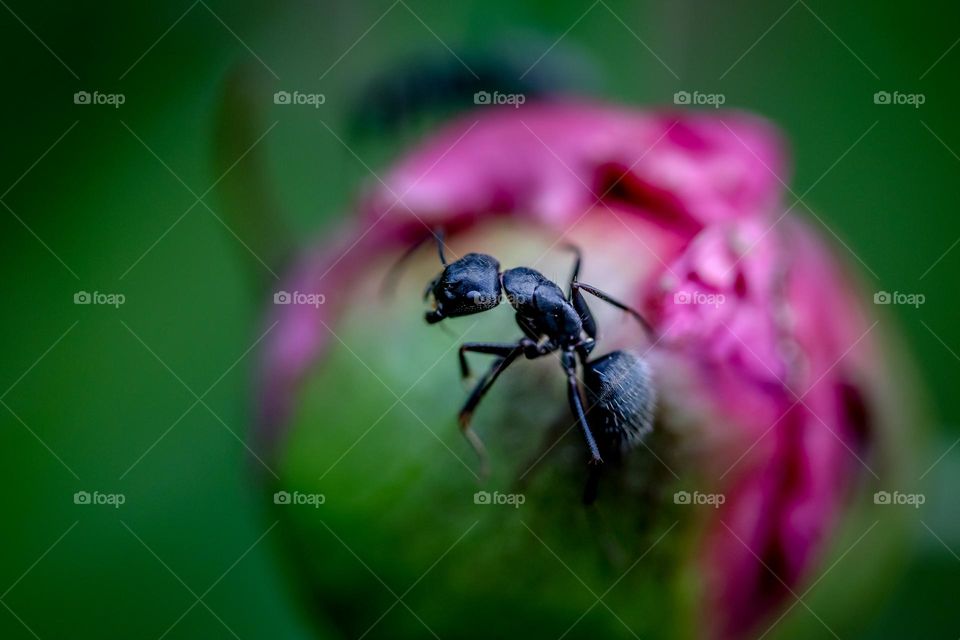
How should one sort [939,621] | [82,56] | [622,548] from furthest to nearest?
[82,56] < [939,621] < [622,548]

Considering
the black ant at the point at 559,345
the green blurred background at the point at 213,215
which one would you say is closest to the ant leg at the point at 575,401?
the black ant at the point at 559,345

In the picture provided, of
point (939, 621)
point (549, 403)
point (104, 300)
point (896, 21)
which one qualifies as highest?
point (896, 21)

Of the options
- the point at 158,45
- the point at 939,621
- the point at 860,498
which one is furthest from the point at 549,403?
the point at 158,45

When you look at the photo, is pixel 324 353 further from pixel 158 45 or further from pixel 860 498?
pixel 158 45

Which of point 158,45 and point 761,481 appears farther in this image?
point 158,45

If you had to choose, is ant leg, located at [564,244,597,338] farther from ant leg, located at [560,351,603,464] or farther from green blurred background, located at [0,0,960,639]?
green blurred background, located at [0,0,960,639]

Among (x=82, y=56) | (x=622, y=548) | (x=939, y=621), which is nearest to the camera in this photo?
(x=622, y=548)

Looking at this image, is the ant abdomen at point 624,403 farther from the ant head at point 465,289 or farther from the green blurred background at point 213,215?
the green blurred background at point 213,215
